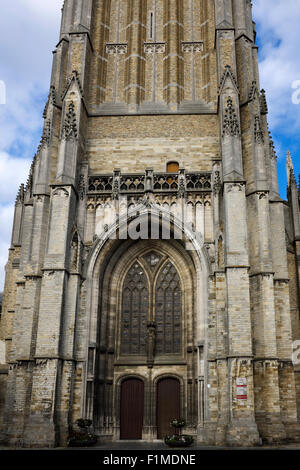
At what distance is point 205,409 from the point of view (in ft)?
58.4

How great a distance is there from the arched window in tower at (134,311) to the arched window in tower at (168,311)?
0.57m

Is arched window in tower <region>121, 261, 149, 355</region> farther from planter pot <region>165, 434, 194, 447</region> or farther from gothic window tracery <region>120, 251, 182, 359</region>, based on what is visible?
planter pot <region>165, 434, 194, 447</region>

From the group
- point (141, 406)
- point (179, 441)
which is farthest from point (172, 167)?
point (179, 441)

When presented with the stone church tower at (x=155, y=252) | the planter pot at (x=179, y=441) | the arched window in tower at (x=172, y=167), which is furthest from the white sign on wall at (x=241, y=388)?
the arched window in tower at (x=172, y=167)

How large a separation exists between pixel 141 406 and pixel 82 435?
3441 millimetres

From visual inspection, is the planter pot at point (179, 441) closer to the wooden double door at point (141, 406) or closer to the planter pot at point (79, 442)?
the wooden double door at point (141, 406)

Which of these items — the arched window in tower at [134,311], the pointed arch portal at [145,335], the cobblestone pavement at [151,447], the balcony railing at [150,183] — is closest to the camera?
the cobblestone pavement at [151,447]

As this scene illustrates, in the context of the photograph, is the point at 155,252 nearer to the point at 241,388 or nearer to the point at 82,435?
the point at 241,388

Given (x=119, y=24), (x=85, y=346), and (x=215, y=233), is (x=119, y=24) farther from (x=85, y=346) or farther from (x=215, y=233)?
(x=85, y=346)

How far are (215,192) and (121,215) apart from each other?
412cm

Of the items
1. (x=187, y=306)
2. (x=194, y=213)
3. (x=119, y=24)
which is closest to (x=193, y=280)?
(x=187, y=306)

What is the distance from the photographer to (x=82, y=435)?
664 inches

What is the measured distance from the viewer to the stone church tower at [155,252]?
58.1 ft

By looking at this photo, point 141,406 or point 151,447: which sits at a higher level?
point 141,406
